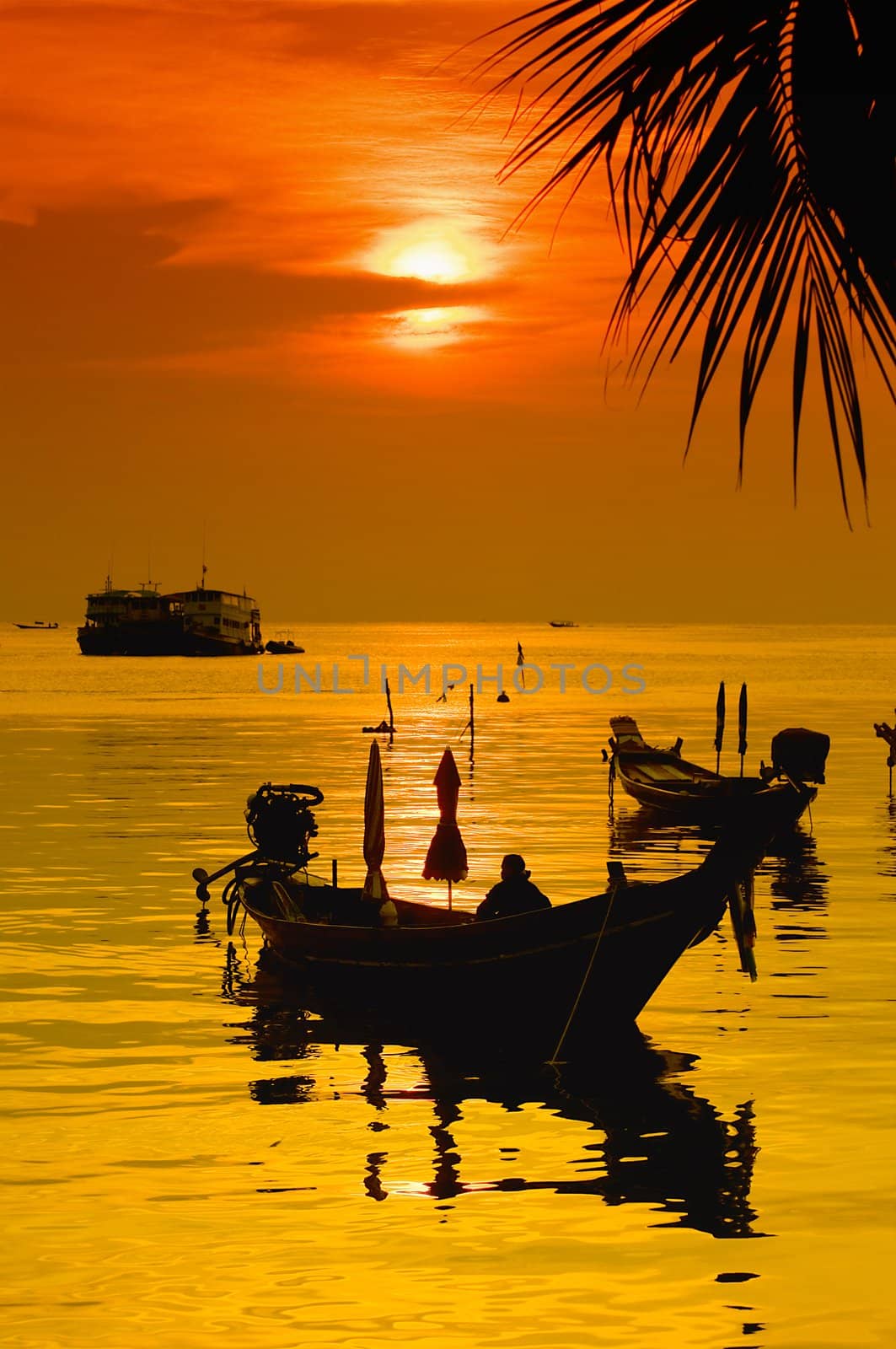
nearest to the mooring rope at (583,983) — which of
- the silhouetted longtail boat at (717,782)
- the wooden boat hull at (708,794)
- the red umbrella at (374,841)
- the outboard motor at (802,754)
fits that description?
the red umbrella at (374,841)

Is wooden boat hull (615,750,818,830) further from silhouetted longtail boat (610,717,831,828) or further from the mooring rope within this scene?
the mooring rope

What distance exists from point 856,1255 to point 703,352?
34.6 ft

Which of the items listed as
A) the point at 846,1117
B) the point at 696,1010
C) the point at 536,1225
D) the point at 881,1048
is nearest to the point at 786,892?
the point at 696,1010

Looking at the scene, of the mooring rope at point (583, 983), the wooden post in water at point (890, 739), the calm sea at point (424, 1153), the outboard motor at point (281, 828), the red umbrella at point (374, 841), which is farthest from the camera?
the wooden post in water at point (890, 739)

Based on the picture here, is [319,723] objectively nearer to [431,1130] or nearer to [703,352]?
[431,1130]

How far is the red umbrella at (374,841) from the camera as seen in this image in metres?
22.8

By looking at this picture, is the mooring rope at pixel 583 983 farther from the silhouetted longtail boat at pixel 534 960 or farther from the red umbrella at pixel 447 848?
the red umbrella at pixel 447 848

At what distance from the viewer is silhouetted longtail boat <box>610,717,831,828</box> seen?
145ft

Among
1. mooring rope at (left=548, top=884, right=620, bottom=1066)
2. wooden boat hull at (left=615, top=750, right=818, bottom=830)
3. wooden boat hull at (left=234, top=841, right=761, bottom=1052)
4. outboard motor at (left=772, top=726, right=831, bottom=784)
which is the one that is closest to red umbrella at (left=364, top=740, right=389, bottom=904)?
wooden boat hull at (left=234, top=841, right=761, bottom=1052)

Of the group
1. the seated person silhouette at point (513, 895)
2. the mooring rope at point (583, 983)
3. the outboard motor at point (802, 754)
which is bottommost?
the mooring rope at point (583, 983)

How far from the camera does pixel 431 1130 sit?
16.5 metres

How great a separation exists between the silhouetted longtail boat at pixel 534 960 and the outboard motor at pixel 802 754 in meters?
27.2

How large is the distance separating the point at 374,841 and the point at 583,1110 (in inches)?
272

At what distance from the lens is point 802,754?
48.2 meters
